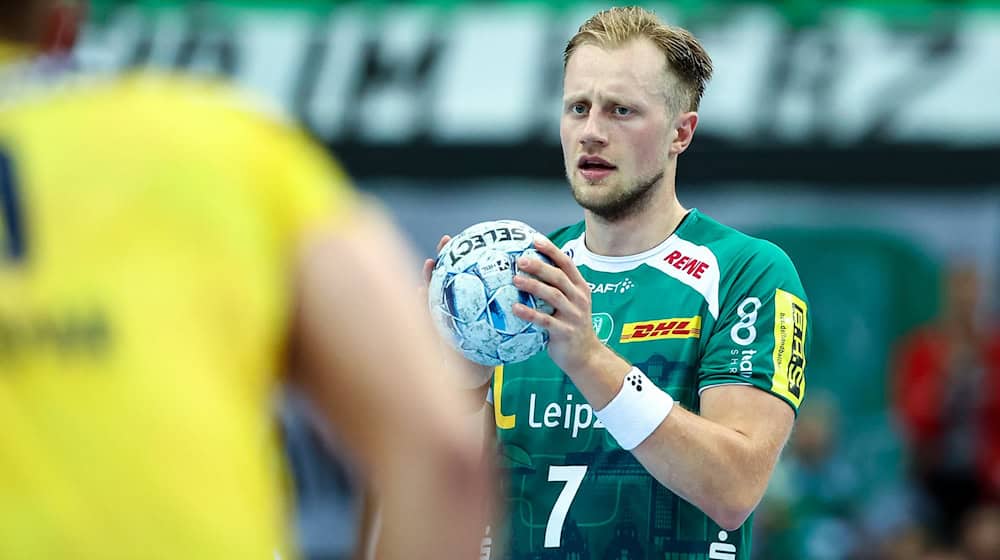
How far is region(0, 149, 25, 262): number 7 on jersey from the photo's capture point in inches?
69.4

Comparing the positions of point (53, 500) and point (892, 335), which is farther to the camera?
point (892, 335)

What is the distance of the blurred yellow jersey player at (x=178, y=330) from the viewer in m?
1.75

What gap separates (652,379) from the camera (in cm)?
419

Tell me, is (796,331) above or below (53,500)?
above

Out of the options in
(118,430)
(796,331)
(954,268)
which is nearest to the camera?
(118,430)

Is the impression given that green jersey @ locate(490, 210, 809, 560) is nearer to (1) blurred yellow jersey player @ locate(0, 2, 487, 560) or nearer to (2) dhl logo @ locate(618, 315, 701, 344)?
(2) dhl logo @ locate(618, 315, 701, 344)

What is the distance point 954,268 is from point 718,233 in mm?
7265

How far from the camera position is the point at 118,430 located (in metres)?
1.75

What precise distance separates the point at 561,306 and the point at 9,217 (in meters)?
2.12

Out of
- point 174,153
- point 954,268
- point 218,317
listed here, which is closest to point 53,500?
point 218,317

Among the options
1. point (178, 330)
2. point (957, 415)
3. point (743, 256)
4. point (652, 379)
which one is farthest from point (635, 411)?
point (957, 415)

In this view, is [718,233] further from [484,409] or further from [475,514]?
[475,514]

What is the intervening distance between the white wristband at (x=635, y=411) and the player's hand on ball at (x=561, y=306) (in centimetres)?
16

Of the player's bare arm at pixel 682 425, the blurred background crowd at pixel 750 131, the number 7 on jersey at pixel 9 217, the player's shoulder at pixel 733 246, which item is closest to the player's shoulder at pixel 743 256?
the player's shoulder at pixel 733 246
